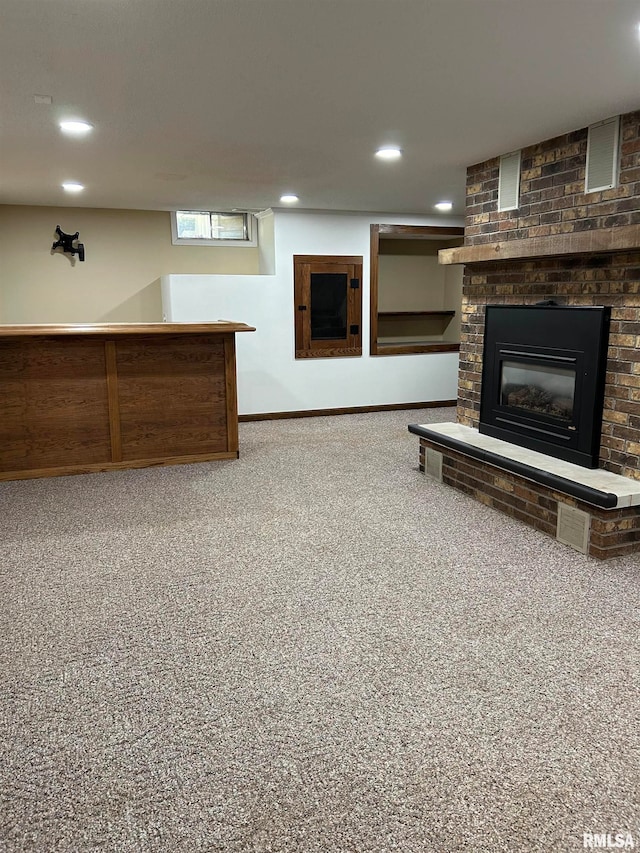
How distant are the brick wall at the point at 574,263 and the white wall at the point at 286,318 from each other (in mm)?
2589

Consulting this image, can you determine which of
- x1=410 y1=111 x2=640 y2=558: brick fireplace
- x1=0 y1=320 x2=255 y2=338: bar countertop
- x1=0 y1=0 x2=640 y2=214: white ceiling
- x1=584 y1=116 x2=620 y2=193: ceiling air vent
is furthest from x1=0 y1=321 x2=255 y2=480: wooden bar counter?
x1=584 y1=116 x2=620 y2=193: ceiling air vent

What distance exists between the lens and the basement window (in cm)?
736

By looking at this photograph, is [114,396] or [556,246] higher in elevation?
[556,246]

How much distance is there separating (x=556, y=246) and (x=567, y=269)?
0.26m

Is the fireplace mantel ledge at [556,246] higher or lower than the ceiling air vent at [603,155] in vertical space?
lower

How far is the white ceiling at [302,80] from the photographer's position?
2139 millimetres

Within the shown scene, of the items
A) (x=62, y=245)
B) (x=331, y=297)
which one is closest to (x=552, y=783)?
(x=331, y=297)

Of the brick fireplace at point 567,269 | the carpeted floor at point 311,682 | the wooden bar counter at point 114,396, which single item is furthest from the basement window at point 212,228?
the carpeted floor at point 311,682

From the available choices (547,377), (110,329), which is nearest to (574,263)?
(547,377)

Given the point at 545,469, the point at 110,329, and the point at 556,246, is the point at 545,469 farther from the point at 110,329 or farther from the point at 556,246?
the point at 110,329

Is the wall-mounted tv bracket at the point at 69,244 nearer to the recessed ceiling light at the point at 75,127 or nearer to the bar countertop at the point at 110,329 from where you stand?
the bar countertop at the point at 110,329

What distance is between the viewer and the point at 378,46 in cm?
239

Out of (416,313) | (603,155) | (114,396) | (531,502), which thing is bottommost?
(531,502)

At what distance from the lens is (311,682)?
2.21m
